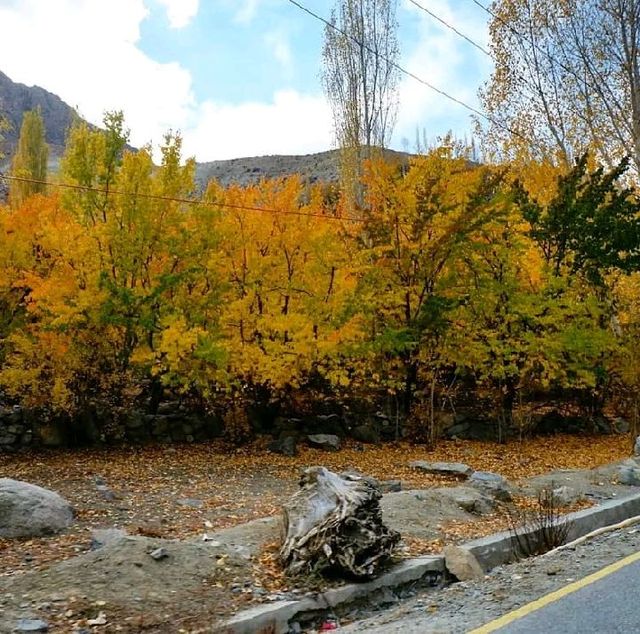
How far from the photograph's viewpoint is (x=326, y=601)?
5449 millimetres

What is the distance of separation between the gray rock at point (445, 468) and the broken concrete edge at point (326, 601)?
597cm

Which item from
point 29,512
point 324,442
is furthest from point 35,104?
point 29,512

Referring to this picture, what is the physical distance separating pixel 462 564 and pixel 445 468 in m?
6.38

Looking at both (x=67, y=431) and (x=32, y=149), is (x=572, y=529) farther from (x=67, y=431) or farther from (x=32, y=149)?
(x=32, y=149)

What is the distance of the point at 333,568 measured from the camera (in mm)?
5820

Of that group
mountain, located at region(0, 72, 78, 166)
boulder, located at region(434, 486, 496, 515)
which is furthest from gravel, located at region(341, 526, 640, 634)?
mountain, located at region(0, 72, 78, 166)

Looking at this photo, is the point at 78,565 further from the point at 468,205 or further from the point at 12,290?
the point at 468,205

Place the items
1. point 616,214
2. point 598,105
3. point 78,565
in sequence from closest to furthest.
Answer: point 78,565, point 616,214, point 598,105

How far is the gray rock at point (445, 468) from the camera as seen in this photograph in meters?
12.3

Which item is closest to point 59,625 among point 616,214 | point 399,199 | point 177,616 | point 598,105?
point 177,616

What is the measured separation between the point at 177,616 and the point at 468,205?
12.6m

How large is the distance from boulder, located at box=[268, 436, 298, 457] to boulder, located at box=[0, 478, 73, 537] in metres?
7.47

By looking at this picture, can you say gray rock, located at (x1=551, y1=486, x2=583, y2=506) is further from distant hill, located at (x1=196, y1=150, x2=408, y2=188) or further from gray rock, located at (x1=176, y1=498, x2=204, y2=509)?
distant hill, located at (x1=196, y1=150, x2=408, y2=188)

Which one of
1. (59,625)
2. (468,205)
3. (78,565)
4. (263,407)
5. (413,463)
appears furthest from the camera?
(263,407)
